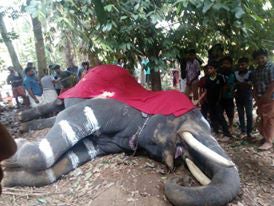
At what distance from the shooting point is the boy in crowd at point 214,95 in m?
6.40

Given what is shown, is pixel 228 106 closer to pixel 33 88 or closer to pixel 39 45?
pixel 33 88

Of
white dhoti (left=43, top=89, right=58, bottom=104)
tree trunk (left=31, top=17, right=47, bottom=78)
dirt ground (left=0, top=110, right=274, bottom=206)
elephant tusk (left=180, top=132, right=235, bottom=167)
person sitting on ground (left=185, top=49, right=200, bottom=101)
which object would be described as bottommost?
dirt ground (left=0, top=110, right=274, bottom=206)

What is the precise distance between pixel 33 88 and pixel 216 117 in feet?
17.5

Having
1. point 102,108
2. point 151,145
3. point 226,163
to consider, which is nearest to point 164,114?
point 151,145

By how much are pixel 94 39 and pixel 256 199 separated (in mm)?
3114

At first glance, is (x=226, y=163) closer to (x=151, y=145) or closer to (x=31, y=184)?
(x=151, y=145)

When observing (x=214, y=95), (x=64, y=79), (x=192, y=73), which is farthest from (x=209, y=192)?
(x=64, y=79)

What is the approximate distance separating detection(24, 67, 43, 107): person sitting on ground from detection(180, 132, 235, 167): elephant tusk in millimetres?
6016

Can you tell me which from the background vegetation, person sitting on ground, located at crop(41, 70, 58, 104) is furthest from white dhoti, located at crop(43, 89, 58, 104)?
the background vegetation

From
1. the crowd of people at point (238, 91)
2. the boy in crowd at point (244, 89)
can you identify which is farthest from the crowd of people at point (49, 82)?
the boy in crowd at point (244, 89)

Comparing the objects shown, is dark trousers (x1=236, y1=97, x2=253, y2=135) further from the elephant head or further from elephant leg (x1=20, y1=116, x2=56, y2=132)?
elephant leg (x1=20, y1=116, x2=56, y2=132)

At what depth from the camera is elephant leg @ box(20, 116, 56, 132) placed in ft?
22.3

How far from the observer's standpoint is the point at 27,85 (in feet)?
32.8

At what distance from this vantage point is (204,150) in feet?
15.2
